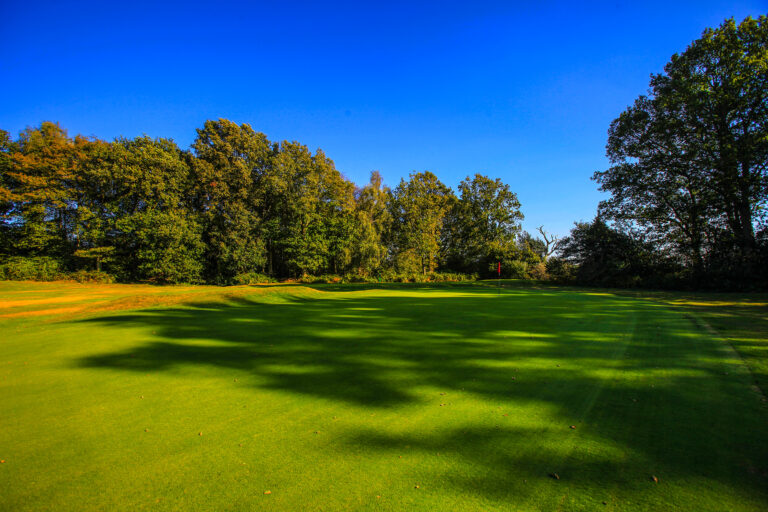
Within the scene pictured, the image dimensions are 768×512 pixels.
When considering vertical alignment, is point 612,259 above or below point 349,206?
below

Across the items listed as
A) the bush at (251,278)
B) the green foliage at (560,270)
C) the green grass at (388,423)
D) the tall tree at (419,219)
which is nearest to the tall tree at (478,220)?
the tall tree at (419,219)

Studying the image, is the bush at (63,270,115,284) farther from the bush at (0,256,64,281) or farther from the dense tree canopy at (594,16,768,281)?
the dense tree canopy at (594,16,768,281)

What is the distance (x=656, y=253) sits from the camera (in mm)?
27312

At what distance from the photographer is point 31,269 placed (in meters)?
28.5

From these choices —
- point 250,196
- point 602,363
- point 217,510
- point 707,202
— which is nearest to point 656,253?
point 707,202

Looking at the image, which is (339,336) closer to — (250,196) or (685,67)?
(250,196)

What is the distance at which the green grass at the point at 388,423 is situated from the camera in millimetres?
2342

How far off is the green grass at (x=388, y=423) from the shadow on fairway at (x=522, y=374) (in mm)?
29

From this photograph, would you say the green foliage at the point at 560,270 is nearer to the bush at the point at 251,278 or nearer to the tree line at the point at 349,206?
the tree line at the point at 349,206

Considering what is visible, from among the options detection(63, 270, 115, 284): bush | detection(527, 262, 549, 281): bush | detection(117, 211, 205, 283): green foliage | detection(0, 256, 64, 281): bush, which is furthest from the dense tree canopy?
detection(0, 256, 64, 281): bush

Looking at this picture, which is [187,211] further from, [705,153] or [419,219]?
[705,153]

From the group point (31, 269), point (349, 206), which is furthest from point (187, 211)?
point (349, 206)

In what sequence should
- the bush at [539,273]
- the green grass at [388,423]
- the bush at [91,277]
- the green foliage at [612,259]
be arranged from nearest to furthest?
the green grass at [388,423] < the green foliage at [612,259] < the bush at [91,277] < the bush at [539,273]

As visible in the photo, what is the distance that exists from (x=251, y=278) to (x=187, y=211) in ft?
32.0
